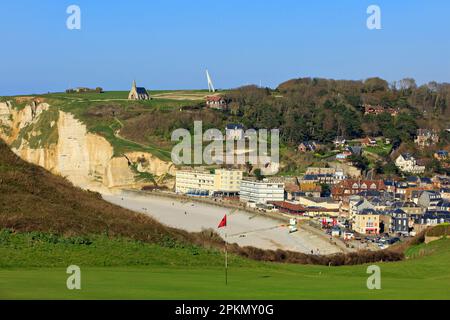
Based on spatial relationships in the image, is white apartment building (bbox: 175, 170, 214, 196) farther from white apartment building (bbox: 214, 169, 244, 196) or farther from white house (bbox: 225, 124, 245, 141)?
white house (bbox: 225, 124, 245, 141)

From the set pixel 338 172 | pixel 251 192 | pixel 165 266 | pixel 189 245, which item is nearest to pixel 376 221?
pixel 251 192

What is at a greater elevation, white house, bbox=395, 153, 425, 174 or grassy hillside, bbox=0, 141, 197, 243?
grassy hillside, bbox=0, 141, 197, 243

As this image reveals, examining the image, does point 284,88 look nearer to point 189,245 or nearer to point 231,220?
point 231,220

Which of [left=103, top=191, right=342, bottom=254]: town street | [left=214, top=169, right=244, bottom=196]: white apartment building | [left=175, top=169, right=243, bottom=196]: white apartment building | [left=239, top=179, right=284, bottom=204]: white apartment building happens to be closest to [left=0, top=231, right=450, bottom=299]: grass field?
[left=103, top=191, right=342, bottom=254]: town street

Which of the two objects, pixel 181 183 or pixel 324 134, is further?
pixel 324 134

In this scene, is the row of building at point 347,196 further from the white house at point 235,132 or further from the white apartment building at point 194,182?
the white house at point 235,132

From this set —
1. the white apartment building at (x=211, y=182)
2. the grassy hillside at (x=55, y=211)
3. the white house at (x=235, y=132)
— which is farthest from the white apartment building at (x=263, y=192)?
the grassy hillside at (x=55, y=211)
